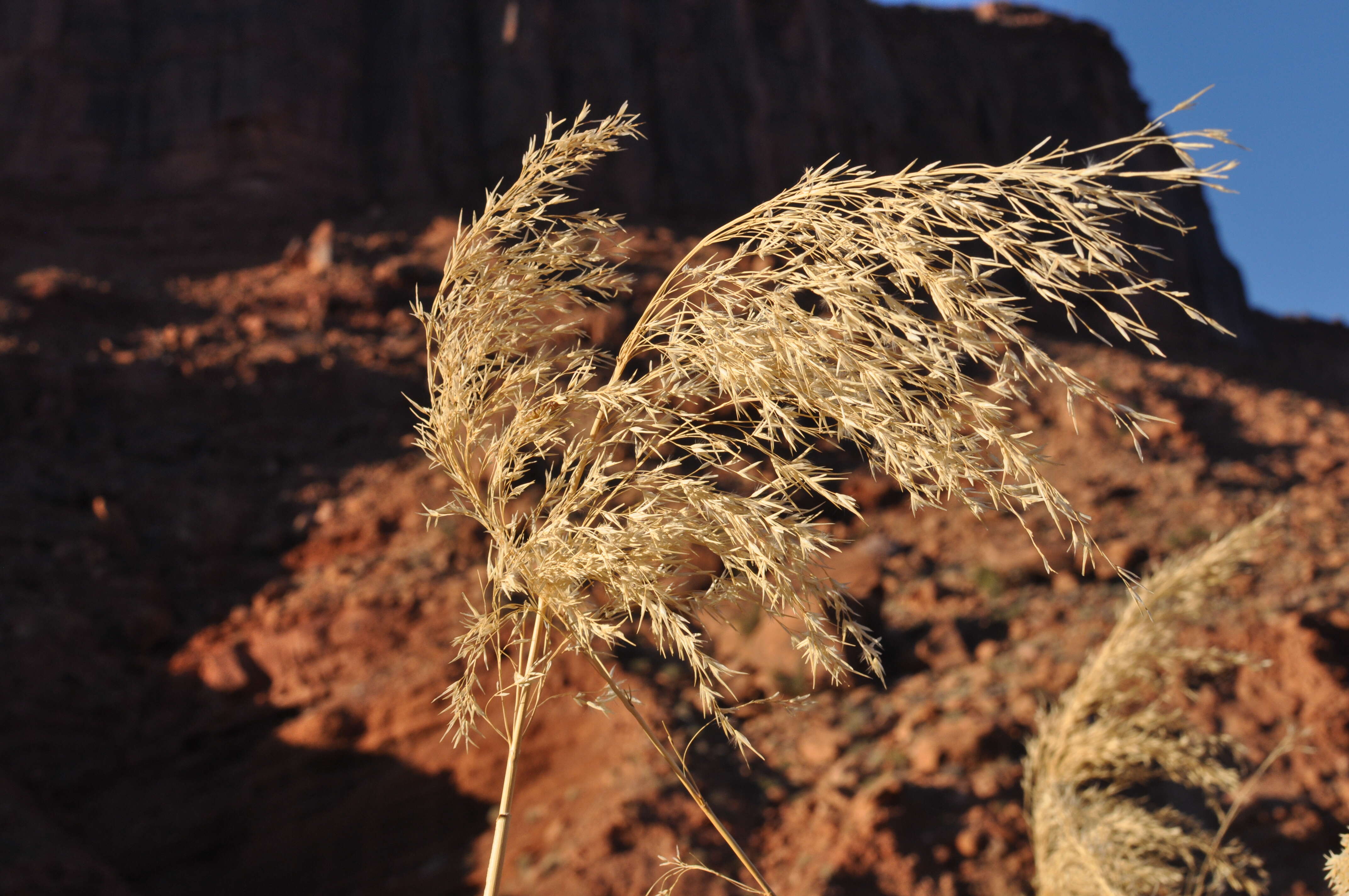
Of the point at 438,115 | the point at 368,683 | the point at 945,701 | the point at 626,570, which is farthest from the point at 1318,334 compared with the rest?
the point at 626,570

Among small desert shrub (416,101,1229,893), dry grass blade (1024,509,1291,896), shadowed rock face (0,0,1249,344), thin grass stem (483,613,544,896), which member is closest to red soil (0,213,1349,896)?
thin grass stem (483,613,544,896)

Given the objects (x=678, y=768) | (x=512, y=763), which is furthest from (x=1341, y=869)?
(x=512, y=763)

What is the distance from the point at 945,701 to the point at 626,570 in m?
7.61

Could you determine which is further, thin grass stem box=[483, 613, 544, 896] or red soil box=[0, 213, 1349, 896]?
red soil box=[0, 213, 1349, 896]

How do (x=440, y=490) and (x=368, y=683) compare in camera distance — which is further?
(x=440, y=490)

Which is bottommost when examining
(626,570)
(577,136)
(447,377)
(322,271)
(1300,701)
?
(1300,701)

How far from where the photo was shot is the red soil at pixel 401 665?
639 cm

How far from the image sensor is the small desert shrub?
4.89 feet

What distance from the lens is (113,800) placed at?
730 cm

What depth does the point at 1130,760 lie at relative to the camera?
10.3ft

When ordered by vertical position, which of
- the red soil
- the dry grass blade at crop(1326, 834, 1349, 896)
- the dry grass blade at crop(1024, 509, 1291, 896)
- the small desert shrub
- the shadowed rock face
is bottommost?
the red soil

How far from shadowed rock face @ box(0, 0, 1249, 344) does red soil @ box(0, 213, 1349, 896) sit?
28.7 feet

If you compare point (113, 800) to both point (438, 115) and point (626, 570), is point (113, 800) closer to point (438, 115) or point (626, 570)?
point (626, 570)

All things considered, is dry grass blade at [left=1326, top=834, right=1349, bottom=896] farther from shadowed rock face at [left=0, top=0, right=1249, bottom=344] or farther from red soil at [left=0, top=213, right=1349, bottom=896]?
shadowed rock face at [left=0, top=0, right=1249, bottom=344]
